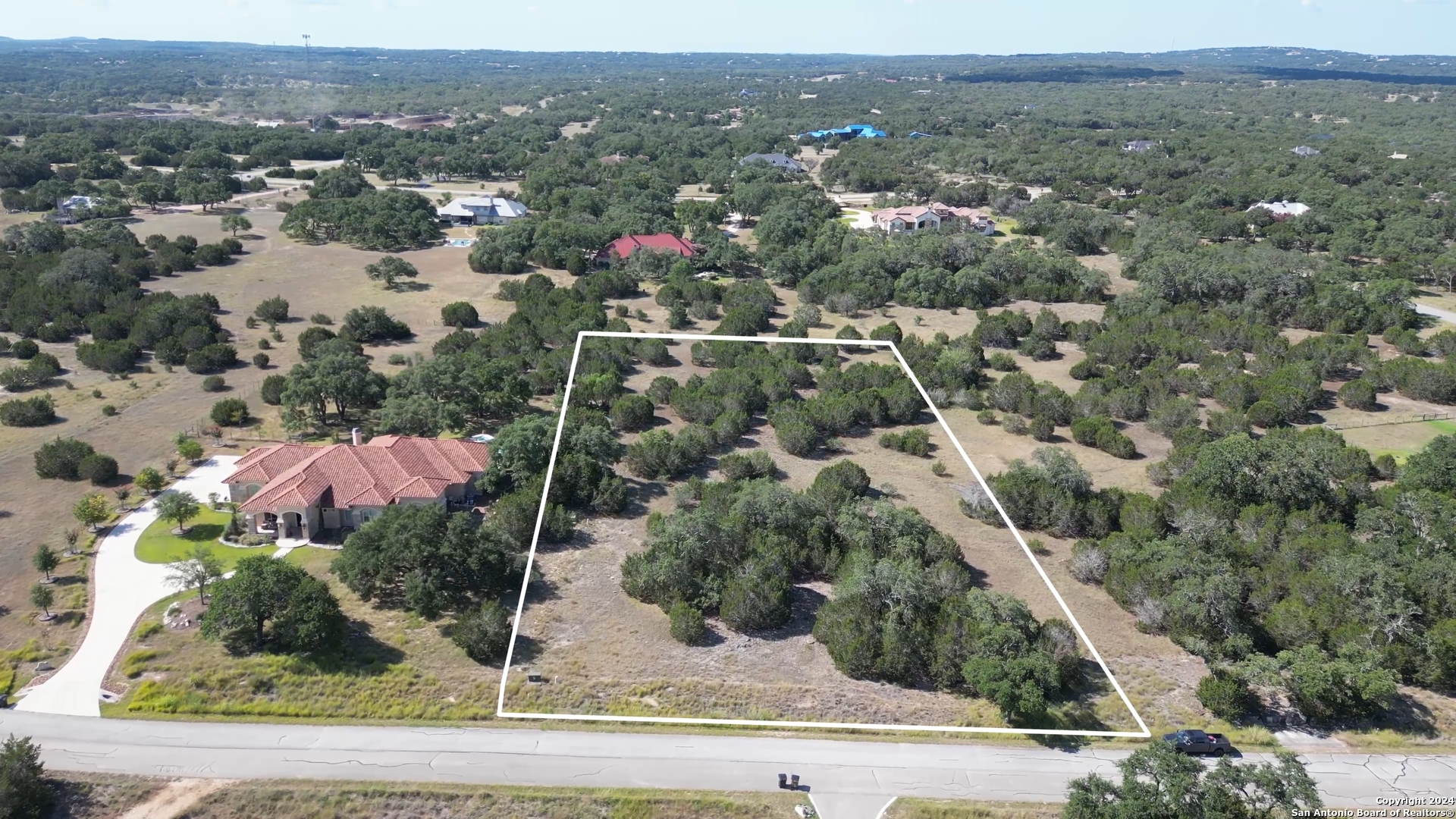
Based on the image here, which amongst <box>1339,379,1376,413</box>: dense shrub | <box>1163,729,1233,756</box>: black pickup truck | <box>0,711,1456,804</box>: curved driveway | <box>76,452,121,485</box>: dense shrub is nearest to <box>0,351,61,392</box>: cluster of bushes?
<box>76,452,121,485</box>: dense shrub

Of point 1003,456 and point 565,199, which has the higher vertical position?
point 565,199

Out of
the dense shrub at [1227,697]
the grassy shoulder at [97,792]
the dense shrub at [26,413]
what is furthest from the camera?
the dense shrub at [26,413]

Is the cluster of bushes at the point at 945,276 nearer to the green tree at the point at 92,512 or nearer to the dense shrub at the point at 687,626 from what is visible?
the dense shrub at the point at 687,626

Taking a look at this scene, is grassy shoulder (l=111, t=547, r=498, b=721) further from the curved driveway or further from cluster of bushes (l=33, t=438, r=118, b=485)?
cluster of bushes (l=33, t=438, r=118, b=485)

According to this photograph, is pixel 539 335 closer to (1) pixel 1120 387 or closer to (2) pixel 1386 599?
(1) pixel 1120 387

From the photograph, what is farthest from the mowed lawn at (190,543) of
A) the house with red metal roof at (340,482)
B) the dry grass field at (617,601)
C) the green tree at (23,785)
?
the green tree at (23,785)

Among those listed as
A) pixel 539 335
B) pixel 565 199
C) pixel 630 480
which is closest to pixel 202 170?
pixel 565 199
